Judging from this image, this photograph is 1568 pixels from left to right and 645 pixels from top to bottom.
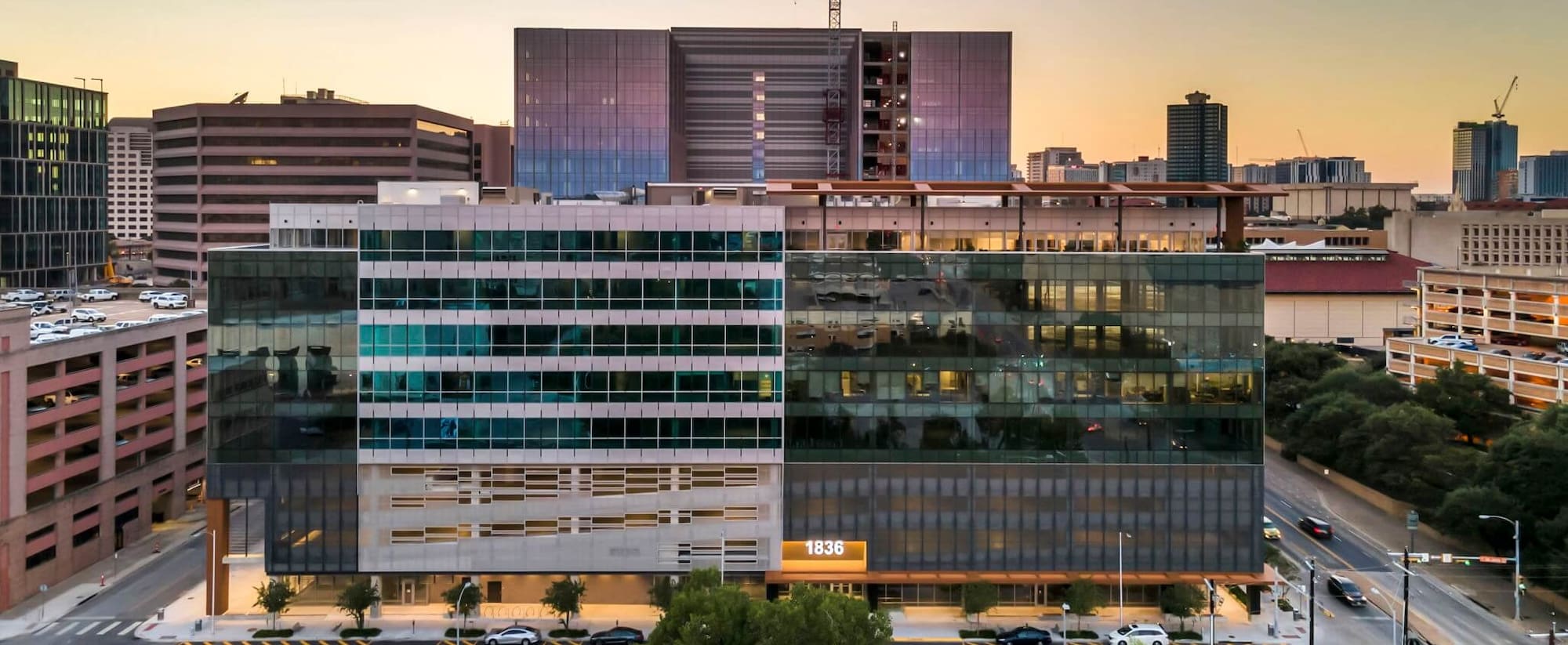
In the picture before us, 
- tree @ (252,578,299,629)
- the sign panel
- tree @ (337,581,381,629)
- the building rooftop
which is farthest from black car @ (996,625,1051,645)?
the building rooftop

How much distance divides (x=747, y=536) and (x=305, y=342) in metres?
30.4

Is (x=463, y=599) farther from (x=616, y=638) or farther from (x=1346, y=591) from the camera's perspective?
(x=1346, y=591)

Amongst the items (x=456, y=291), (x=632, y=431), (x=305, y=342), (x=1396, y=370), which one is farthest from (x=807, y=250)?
(x=1396, y=370)

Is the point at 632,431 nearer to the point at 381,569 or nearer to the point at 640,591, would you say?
the point at 640,591

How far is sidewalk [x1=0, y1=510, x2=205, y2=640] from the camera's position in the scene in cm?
7619

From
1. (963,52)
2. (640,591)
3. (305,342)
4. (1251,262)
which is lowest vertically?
(640,591)

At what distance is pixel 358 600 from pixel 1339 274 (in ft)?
553

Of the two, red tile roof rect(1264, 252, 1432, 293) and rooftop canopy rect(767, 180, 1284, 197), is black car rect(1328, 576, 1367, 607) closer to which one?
rooftop canopy rect(767, 180, 1284, 197)

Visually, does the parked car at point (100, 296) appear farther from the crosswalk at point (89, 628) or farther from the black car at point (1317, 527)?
the black car at point (1317, 527)

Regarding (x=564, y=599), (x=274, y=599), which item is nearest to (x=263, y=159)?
(x=274, y=599)

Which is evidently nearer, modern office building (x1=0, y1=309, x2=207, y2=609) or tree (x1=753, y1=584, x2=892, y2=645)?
tree (x1=753, y1=584, x2=892, y2=645)

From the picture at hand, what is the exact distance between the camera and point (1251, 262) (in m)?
76.2

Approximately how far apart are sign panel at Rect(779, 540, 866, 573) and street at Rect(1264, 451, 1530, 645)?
2905cm

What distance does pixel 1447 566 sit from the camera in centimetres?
8781
